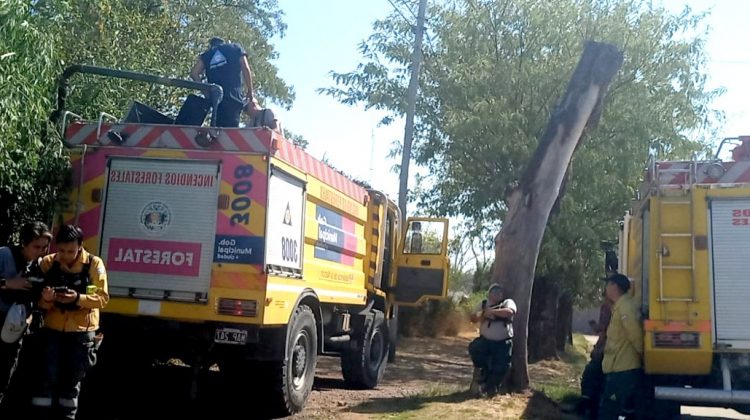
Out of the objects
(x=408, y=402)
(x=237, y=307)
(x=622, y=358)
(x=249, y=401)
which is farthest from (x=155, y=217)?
(x=622, y=358)

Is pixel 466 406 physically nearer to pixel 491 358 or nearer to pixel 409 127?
pixel 491 358

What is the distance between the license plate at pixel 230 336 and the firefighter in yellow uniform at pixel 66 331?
1.36 metres

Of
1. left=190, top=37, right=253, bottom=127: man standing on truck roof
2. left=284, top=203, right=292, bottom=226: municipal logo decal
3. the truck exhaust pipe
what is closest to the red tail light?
left=284, top=203, right=292, bottom=226: municipal logo decal

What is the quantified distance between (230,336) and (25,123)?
8.20 ft

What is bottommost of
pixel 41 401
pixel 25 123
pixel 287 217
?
pixel 41 401

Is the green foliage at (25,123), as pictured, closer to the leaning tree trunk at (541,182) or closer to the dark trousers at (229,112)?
the dark trousers at (229,112)

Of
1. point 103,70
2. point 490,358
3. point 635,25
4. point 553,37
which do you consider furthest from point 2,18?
point 635,25

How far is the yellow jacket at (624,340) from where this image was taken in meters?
7.71

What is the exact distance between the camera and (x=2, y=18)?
21.8 feet

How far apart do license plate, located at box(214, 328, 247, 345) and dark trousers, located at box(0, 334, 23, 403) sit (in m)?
1.63

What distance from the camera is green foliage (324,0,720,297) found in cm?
1609

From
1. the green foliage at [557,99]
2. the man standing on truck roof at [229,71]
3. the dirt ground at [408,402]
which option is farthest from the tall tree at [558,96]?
the man standing on truck roof at [229,71]

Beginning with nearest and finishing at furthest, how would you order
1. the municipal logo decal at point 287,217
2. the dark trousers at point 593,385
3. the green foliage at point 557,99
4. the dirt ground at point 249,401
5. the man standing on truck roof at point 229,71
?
the municipal logo decal at point 287,217
the dirt ground at point 249,401
the man standing on truck roof at point 229,71
the dark trousers at point 593,385
the green foliage at point 557,99

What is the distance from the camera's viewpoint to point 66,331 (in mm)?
6305
